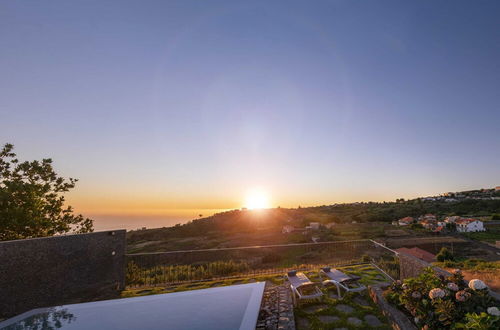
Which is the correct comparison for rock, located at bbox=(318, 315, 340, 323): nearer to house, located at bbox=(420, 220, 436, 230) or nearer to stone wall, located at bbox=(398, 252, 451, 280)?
stone wall, located at bbox=(398, 252, 451, 280)

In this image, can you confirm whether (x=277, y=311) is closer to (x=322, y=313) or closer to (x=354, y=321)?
(x=322, y=313)

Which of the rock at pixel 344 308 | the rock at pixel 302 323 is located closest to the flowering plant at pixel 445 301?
the rock at pixel 344 308

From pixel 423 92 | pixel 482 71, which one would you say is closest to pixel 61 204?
pixel 423 92

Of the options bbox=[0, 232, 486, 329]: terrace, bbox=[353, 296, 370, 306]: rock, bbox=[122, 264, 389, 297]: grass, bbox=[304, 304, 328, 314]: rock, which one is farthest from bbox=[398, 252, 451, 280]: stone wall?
bbox=[304, 304, 328, 314]: rock

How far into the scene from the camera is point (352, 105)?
13242 mm

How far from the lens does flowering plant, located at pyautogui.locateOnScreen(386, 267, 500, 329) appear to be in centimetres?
349

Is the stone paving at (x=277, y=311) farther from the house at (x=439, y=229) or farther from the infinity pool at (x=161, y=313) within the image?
the house at (x=439, y=229)

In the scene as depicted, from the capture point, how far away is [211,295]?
541 cm

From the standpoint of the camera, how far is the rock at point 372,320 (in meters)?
4.54

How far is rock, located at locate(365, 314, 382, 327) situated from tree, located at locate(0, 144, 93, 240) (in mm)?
11561

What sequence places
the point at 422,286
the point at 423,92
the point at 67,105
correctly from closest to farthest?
the point at 422,286, the point at 67,105, the point at 423,92

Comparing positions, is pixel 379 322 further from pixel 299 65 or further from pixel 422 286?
pixel 299 65

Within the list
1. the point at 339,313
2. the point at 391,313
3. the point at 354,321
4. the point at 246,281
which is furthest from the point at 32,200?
the point at 391,313

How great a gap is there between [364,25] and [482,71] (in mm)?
7190
